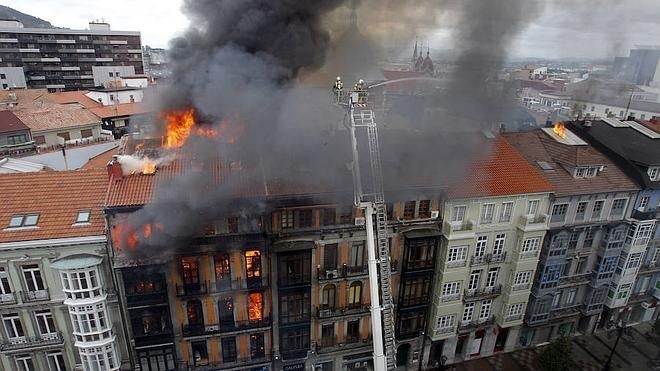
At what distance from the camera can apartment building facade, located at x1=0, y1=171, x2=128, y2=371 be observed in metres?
18.4

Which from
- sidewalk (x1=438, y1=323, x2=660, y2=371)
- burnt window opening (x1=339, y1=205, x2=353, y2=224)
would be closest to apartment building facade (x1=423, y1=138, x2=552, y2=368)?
sidewalk (x1=438, y1=323, x2=660, y2=371)

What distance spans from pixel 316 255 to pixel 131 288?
360 inches

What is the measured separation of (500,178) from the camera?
24.6 meters

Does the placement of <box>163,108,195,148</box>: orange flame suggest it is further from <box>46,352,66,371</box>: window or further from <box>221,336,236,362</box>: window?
A: <box>46,352,66,371</box>: window

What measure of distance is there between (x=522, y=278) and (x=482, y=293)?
2.85m

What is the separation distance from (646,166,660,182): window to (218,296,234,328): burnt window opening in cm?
2763

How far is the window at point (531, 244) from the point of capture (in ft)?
83.2

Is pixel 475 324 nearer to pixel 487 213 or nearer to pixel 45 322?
pixel 487 213

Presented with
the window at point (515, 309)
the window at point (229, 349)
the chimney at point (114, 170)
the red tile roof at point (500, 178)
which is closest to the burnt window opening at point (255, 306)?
the window at point (229, 349)

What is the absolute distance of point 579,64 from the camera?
2736 cm

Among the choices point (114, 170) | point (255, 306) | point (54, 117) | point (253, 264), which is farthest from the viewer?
point (54, 117)

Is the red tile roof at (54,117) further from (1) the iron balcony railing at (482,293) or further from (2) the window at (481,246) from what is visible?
(1) the iron balcony railing at (482,293)

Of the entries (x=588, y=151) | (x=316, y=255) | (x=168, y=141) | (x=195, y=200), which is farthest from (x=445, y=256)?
(x=168, y=141)

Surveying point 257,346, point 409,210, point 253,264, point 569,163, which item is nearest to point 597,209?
point 569,163
